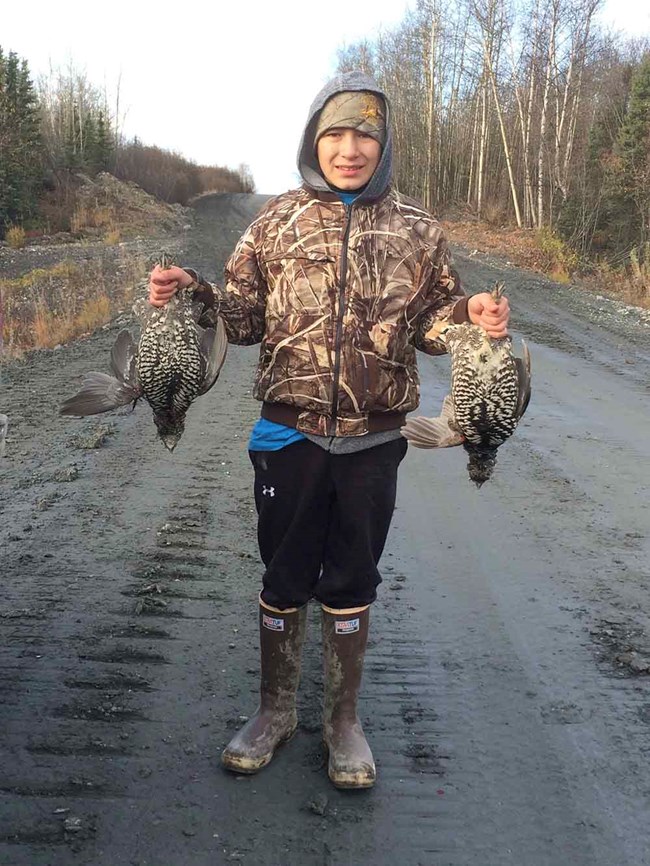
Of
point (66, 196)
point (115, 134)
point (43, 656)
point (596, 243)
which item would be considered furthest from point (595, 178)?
point (115, 134)

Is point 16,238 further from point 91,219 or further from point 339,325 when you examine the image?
point 339,325

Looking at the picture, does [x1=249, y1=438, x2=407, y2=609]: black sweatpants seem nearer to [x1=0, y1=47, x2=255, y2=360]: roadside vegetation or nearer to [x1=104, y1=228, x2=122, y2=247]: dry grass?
[x1=0, y1=47, x2=255, y2=360]: roadside vegetation

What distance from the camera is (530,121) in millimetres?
32250

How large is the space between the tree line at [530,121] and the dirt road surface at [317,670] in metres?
20.9

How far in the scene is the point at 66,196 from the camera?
1485 inches

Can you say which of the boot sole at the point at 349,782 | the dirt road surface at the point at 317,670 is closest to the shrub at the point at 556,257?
the dirt road surface at the point at 317,670

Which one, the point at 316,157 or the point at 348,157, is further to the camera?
the point at 316,157

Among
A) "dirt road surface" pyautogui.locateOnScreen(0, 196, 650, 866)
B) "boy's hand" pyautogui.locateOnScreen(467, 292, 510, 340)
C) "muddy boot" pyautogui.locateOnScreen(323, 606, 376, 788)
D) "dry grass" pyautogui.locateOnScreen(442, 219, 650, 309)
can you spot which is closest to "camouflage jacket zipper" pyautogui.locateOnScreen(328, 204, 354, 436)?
"boy's hand" pyautogui.locateOnScreen(467, 292, 510, 340)

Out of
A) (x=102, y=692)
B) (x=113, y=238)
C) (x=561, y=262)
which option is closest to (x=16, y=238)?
(x=113, y=238)

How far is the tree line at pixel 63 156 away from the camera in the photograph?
1328 inches

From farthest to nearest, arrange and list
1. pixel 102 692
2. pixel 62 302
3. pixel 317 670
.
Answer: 1. pixel 62 302
2. pixel 317 670
3. pixel 102 692

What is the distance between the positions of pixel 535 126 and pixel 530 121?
122cm

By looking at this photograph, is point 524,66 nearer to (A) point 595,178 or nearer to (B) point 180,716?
(A) point 595,178

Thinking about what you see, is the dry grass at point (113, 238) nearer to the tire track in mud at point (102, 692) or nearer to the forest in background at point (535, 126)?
the forest in background at point (535, 126)
